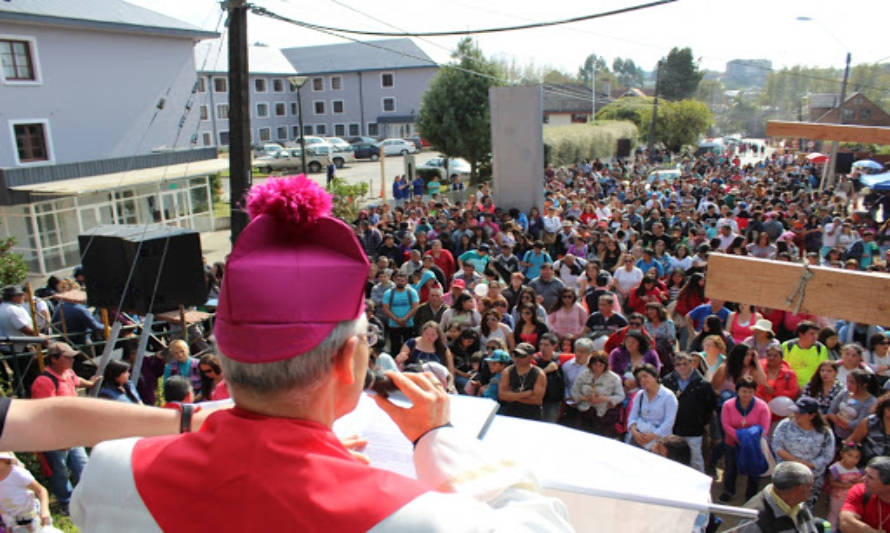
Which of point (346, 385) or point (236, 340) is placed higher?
point (236, 340)

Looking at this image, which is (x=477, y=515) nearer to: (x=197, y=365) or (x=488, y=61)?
(x=197, y=365)

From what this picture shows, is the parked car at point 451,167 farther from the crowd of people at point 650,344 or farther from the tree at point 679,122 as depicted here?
the tree at point 679,122

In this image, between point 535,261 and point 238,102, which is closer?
point 238,102

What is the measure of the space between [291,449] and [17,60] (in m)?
20.8

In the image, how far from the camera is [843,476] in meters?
4.96

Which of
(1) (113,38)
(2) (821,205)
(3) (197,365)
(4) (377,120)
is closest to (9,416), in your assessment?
(3) (197,365)

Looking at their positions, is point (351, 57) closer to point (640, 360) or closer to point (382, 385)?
point (640, 360)

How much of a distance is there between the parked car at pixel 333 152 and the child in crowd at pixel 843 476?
1286 inches

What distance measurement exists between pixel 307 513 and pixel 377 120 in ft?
168

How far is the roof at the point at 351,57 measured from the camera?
49.3m

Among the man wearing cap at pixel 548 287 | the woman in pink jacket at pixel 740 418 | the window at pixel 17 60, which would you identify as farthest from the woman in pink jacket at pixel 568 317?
the window at pixel 17 60

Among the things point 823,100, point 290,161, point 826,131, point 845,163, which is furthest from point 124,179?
point 823,100

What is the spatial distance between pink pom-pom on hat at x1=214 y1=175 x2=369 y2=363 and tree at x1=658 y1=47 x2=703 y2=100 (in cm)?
8123

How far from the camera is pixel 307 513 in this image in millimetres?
1050
